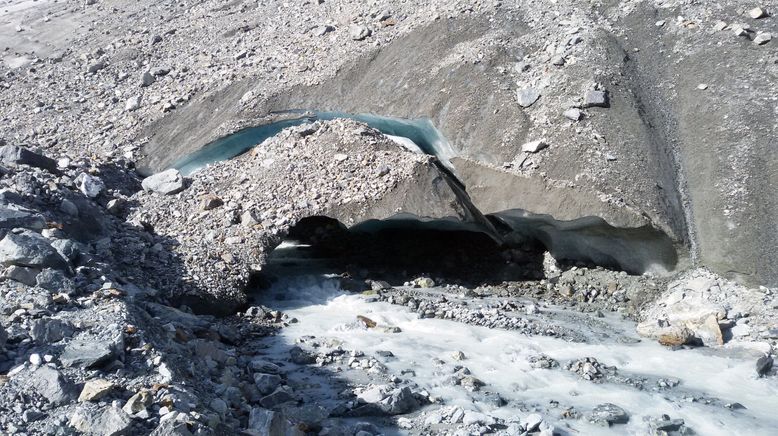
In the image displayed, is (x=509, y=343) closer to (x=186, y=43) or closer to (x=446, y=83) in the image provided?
(x=446, y=83)

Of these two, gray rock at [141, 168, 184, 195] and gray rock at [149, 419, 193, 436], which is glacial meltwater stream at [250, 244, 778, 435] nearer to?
gray rock at [149, 419, 193, 436]

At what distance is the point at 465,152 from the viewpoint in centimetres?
1112

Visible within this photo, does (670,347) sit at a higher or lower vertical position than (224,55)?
lower

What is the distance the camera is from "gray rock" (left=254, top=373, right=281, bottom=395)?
7398 millimetres

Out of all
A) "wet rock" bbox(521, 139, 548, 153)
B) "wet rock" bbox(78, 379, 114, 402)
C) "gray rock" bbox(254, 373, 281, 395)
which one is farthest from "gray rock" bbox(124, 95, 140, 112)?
"wet rock" bbox(78, 379, 114, 402)

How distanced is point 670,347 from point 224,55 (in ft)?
28.9

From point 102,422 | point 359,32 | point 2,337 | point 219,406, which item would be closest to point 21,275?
point 2,337

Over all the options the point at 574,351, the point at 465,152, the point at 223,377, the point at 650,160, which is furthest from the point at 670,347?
the point at 223,377

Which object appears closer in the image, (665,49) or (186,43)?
(665,49)

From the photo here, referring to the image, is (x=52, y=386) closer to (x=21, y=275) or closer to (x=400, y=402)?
(x=21, y=275)

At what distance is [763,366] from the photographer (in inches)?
314

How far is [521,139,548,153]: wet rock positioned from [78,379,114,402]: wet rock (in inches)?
252

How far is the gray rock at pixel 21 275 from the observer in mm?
7250

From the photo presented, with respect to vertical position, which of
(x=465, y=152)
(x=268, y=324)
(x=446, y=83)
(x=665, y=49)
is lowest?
(x=268, y=324)
